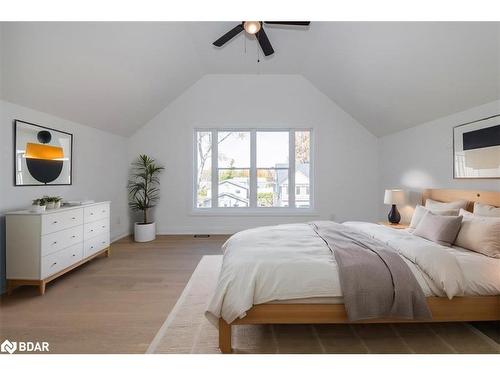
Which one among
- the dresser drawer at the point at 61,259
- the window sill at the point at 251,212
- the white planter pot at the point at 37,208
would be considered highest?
the white planter pot at the point at 37,208

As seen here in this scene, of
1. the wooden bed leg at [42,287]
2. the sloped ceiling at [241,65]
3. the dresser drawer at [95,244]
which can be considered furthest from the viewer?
the dresser drawer at [95,244]

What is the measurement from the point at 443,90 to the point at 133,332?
162 inches

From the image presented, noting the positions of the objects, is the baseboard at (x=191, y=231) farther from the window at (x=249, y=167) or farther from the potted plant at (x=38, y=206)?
the potted plant at (x=38, y=206)

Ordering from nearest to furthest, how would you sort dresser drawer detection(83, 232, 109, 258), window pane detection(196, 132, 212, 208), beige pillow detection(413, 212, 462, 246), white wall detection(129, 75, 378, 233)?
beige pillow detection(413, 212, 462, 246) < dresser drawer detection(83, 232, 109, 258) < white wall detection(129, 75, 378, 233) < window pane detection(196, 132, 212, 208)

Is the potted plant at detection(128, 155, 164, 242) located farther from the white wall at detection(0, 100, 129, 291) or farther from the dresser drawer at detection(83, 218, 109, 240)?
the dresser drawer at detection(83, 218, 109, 240)

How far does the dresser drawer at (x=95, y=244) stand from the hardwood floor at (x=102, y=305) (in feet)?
0.67

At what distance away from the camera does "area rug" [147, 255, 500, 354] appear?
168 centimetres

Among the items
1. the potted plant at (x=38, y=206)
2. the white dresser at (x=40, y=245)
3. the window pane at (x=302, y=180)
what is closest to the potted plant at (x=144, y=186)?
the white dresser at (x=40, y=245)

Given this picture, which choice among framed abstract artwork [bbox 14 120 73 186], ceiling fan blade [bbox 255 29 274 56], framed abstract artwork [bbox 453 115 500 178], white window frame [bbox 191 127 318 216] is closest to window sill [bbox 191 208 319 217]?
white window frame [bbox 191 127 318 216]

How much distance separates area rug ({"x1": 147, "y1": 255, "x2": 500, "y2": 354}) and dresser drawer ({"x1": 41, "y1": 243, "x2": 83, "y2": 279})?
1525mm

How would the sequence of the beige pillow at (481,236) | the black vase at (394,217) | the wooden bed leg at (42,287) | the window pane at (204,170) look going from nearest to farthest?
the beige pillow at (481,236) < the wooden bed leg at (42,287) < the black vase at (394,217) < the window pane at (204,170)

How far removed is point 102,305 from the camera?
2299 mm

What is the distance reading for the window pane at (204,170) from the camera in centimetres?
518
